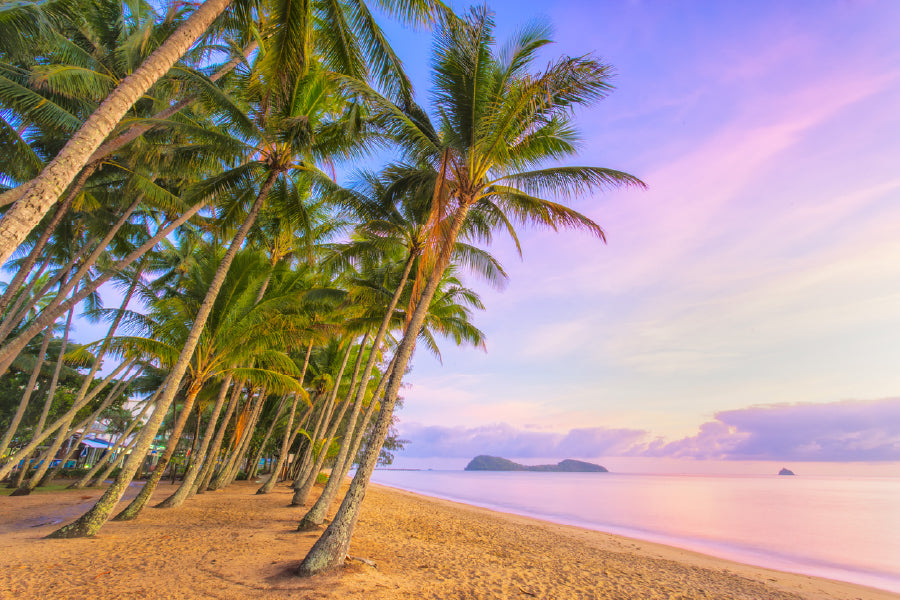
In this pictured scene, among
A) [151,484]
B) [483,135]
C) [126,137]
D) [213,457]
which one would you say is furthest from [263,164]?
[213,457]

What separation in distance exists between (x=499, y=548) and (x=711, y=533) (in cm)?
1244

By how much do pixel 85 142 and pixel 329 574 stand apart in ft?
16.3

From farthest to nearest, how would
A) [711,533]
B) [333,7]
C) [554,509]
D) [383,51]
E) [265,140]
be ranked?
1. [554,509]
2. [711,533]
3. [265,140]
4. [383,51]
5. [333,7]

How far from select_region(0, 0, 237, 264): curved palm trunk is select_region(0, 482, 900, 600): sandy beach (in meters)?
3.63

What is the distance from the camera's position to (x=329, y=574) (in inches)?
184

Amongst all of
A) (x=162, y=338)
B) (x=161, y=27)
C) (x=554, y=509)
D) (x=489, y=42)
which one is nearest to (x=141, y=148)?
(x=161, y=27)

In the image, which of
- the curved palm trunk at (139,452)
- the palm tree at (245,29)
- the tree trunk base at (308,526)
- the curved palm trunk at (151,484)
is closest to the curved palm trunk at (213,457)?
the curved palm trunk at (151,484)

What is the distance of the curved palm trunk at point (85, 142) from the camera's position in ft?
9.57

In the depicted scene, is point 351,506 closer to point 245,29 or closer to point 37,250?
point 245,29

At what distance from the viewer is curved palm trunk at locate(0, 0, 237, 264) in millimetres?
2918

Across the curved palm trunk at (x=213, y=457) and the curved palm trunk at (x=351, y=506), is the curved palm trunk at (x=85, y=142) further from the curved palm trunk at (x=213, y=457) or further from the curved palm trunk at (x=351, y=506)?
the curved palm trunk at (x=213, y=457)

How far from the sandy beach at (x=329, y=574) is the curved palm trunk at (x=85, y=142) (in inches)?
143

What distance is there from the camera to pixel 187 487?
973 centimetres

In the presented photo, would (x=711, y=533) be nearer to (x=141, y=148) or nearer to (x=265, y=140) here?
(x=265, y=140)
